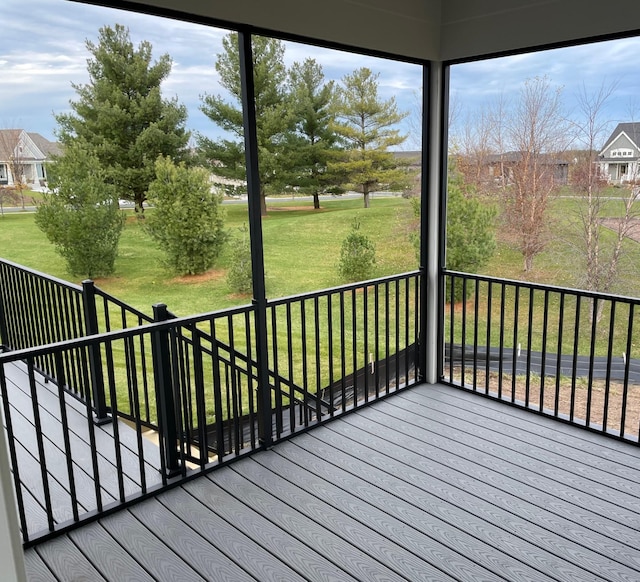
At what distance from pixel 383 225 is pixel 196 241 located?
3.64m

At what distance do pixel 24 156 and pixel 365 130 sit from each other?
6.25 m

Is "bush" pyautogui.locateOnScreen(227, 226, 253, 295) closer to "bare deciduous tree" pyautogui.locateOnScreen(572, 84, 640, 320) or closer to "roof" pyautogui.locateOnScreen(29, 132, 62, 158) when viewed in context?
"roof" pyautogui.locateOnScreen(29, 132, 62, 158)

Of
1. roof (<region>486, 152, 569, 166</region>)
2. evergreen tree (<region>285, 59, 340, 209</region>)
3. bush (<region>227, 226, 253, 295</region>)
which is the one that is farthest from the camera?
bush (<region>227, 226, 253, 295</region>)

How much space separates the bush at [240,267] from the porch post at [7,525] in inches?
363

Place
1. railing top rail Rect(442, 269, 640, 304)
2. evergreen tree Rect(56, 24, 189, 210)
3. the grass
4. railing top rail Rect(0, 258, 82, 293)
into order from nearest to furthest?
1. railing top rail Rect(442, 269, 640, 304)
2. railing top rail Rect(0, 258, 82, 293)
3. evergreen tree Rect(56, 24, 189, 210)
4. the grass

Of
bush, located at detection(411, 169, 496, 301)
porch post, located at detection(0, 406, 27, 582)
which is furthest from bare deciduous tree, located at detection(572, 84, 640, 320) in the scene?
porch post, located at detection(0, 406, 27, 582)

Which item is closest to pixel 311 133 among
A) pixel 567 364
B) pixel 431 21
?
pixel 567 364

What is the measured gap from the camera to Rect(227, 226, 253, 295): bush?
10.5m

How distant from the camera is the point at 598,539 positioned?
2320 mm

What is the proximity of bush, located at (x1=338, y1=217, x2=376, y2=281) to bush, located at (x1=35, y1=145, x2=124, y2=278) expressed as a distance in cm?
437

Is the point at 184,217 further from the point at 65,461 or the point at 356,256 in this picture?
the point at 65,461

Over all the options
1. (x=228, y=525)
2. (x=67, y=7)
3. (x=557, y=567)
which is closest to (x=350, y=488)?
(x=228, y=525)

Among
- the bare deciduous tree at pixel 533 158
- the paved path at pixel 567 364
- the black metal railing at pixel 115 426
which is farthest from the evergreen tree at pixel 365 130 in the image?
the black metal railing at pixel 115 426

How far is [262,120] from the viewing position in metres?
10.0
